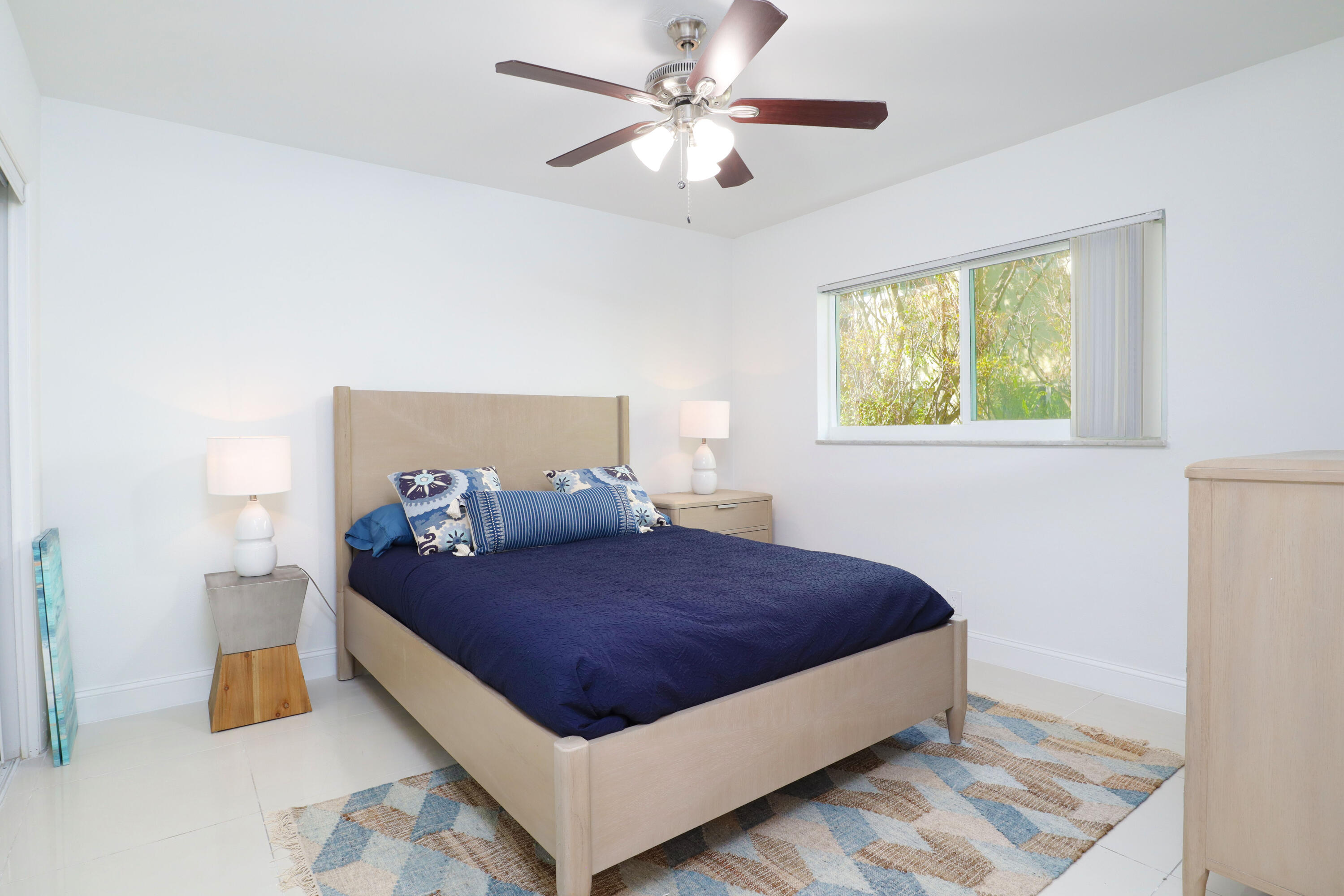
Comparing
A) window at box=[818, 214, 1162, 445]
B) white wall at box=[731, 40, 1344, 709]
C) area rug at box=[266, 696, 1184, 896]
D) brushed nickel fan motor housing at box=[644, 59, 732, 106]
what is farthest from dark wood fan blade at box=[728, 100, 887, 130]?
area rug at box=[266, 696, 1184, 896]

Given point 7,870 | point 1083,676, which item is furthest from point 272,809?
point 1083,676

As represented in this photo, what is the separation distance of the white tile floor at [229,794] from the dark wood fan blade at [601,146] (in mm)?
2082

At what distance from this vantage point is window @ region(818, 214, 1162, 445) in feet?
9.27

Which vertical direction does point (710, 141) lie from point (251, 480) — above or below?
above

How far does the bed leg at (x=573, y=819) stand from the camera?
1.51 meters

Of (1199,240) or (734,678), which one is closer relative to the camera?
(734,678)

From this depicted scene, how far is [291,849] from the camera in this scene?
6.21ft

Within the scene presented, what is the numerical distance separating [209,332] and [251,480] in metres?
0.76

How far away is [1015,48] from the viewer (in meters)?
2.38

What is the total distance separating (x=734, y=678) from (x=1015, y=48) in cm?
223

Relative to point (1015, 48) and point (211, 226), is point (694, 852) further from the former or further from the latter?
point (211, 226)

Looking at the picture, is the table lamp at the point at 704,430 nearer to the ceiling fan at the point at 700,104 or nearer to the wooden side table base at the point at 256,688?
the ceiling fan at the point at 700,104

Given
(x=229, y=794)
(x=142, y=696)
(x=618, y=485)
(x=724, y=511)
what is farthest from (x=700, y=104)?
(x=142, y=696)

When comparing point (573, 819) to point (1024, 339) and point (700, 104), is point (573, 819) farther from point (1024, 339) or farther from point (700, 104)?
point (1024, 339)
